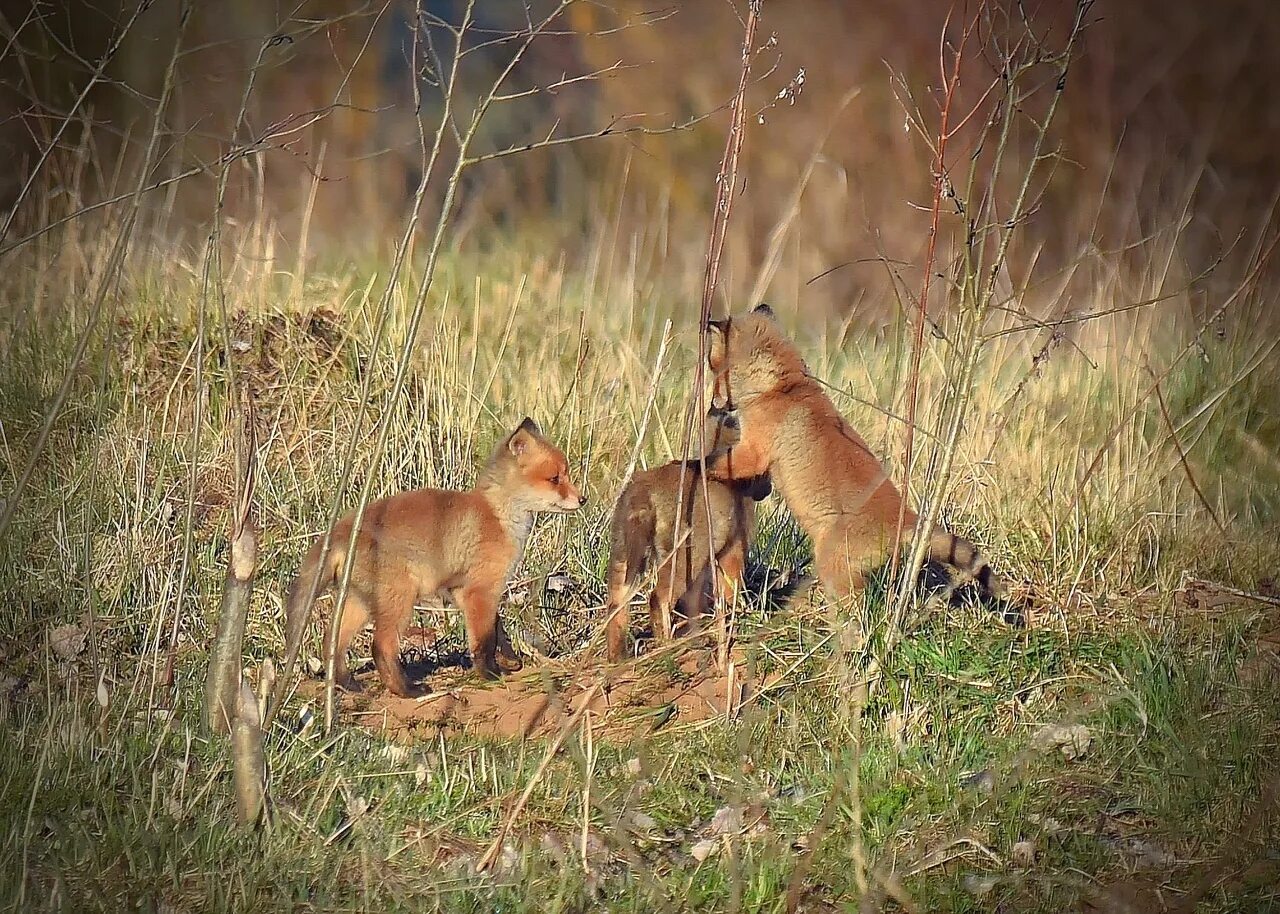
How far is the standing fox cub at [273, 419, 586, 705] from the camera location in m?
6.14

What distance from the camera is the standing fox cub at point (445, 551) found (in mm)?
6145

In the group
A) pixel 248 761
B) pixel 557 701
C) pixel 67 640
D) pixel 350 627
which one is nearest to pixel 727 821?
pixel 557 701

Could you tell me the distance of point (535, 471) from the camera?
6828 mm

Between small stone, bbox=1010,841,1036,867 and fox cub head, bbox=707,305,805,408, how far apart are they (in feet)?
9.98

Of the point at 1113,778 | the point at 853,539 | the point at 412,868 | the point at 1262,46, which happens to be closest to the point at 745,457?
the point at 853,539

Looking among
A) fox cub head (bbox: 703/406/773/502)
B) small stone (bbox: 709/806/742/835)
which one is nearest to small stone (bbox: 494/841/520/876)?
small stone (bbox: 709/806/742/835)

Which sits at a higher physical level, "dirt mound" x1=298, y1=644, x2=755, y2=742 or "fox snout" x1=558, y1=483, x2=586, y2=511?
"fox snout" x1=558, y1=483, x2=586, y2=511

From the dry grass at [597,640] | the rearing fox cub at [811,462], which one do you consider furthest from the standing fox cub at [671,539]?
the dry grass at [597,640]

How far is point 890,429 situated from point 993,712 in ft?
8.94

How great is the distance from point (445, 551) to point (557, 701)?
104cm

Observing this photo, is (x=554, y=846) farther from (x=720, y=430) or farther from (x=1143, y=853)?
(x=720, y=430)

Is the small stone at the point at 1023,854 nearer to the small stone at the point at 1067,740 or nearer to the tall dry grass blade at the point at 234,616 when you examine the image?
the small stone at the point at 1067,740

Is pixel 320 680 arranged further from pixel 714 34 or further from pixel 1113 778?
pixel 714 34

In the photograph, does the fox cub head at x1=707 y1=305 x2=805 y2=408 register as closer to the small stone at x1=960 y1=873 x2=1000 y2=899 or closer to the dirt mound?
the dirt mound
